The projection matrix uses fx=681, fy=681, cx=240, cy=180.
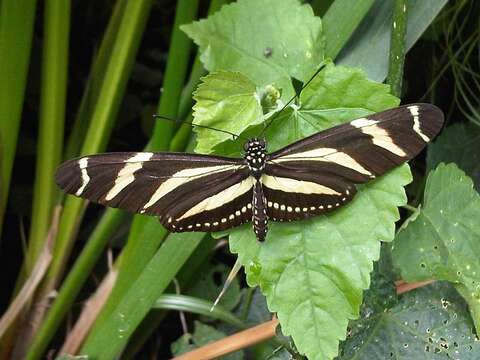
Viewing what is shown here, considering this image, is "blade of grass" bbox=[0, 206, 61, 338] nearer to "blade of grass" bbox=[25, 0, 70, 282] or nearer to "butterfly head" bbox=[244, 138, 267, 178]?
"blade of grass" bbox=[25, 0, 70, 282]

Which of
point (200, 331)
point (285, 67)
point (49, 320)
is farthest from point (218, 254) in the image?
point (285, 67)

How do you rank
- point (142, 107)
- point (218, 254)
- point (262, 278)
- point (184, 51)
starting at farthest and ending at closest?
1. point (142, 107)
2. point (218, 254)
3. point (184, 51)
4. point (262, 278)

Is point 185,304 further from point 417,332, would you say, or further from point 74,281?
point 417,332

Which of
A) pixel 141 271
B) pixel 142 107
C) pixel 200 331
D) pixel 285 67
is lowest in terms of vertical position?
pixel 200 331

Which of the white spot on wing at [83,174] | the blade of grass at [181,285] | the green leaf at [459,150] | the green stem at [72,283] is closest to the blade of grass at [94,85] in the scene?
the green stem at [72,283]

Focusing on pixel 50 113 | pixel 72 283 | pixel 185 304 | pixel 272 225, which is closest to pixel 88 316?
pixel 72 283

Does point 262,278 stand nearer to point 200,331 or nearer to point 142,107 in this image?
point 200,331
